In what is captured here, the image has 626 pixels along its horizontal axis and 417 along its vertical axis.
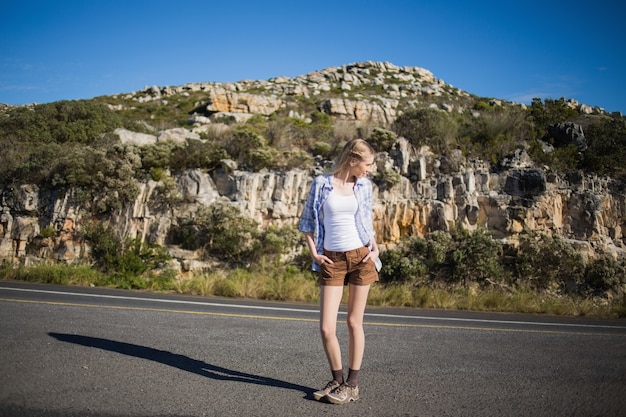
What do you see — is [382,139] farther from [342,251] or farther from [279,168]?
[342,251]

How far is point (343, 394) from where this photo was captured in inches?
135

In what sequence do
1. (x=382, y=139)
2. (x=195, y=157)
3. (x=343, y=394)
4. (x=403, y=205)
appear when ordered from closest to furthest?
(x=343, y=394)
(x=403, y=205)
(x=195, y=157)
(x=382, y=139)

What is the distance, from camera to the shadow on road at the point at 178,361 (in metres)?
3.84

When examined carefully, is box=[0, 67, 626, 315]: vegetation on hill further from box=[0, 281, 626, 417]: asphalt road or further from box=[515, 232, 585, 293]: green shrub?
box=[0, 281, 626, 417]: asphalt road

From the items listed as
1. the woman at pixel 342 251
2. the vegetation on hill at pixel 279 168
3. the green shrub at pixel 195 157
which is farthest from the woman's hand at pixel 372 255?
the green shrub at pixel 195 157

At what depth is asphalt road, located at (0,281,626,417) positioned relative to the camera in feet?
10.9

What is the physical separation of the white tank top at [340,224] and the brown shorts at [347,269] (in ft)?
0.17

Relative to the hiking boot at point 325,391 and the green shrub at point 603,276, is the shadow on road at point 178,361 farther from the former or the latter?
the green shrub at point 603,276

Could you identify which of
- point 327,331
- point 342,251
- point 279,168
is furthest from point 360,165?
point 279,168

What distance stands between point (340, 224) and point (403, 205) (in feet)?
48.7

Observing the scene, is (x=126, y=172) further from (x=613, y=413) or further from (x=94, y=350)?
(x=613, y=413)

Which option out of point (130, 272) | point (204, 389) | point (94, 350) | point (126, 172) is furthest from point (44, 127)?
point (204, 389)

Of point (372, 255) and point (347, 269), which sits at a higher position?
point (372, 255)

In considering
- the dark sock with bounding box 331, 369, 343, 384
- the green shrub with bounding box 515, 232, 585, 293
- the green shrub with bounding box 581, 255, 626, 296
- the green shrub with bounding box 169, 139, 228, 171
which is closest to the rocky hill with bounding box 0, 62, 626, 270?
the green shrub with bounding box 169, 139, 228, 171
